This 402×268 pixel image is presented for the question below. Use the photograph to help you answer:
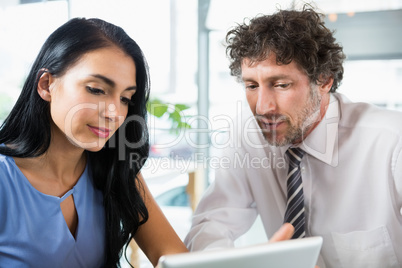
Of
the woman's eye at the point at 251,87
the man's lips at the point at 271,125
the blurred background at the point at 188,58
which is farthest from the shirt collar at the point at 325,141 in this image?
the blurred background at the point at 188,58

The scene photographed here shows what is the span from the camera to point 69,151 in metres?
1.20

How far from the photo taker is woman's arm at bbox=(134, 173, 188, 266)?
4.07 ft

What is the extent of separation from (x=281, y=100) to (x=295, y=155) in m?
0.21

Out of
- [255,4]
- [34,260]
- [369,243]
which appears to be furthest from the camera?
[255,4]

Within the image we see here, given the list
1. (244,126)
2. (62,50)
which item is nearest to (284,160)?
(244,126)

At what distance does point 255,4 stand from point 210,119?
118 centimetres

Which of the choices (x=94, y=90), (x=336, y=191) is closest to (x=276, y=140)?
(x=336, y=191)

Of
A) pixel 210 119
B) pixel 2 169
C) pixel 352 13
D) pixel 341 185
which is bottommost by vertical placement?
pixel 210 119

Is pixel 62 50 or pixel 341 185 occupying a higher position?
pixel 62 50

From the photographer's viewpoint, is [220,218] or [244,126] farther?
[244,126]

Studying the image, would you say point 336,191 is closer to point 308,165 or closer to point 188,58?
point 308,165

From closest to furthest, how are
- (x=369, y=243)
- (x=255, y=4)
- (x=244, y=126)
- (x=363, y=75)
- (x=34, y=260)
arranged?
(x=34, y=260)
(x=369, y=243)
(x=244, y=126)
(x=363, y=75)
(x=255, y=4)

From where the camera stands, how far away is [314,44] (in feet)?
4.78

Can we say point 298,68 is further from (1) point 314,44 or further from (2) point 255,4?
(2) point 255,4
